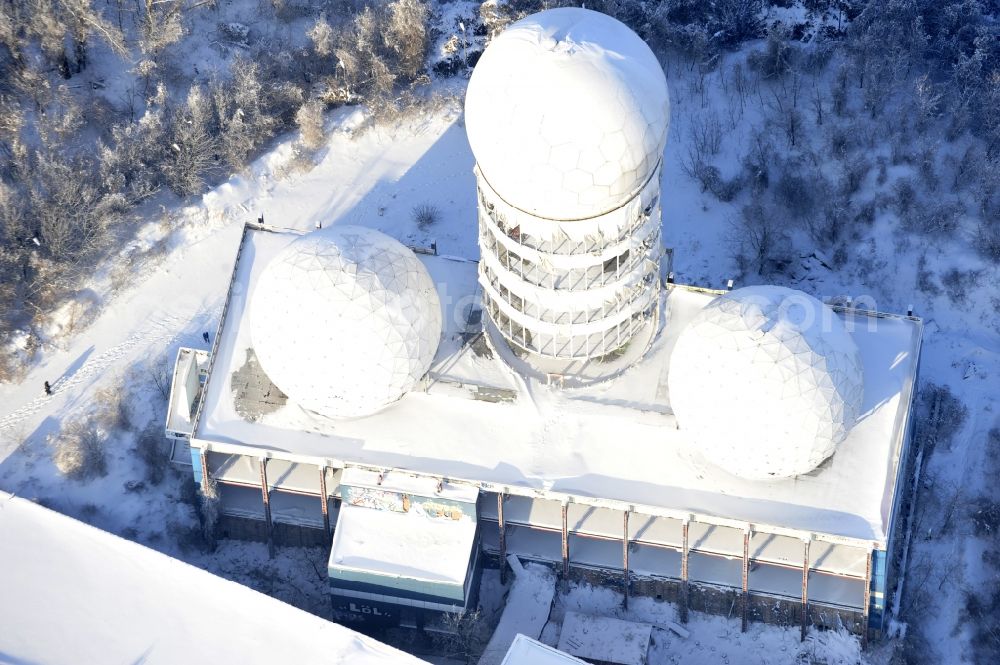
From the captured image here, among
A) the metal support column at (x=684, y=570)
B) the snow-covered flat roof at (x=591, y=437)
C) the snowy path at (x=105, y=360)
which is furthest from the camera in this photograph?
the snowy path at (x=105, y=360)

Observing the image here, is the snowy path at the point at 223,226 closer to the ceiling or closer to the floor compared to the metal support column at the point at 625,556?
closer to the ceiling

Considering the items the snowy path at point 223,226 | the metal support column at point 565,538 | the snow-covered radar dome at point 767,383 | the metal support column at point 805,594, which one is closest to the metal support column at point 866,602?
the metal support column at point 805,594

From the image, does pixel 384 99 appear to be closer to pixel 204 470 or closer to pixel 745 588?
pixel 204 470

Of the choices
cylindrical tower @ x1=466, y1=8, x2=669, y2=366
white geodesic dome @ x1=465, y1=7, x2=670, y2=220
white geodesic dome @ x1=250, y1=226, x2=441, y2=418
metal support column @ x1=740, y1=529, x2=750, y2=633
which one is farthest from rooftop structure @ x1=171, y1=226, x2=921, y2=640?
white geodesic dome @ x1=465, y1=7, x2=670, y2=220

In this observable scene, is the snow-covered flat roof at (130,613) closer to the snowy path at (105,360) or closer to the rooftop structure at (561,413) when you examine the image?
the rooftop structure at (561,413)

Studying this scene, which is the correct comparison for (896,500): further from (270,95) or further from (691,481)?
(270,95)

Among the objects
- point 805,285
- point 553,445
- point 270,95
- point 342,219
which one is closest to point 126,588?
point 553,445

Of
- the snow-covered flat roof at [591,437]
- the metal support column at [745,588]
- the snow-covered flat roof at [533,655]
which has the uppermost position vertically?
the snow-covered flat roof at [591,437]
